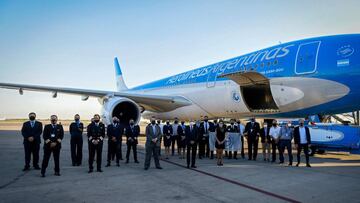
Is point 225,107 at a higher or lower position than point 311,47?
lower

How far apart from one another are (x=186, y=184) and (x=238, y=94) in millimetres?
6461

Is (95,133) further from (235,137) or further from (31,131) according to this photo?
(235,137)

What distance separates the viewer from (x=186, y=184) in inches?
237

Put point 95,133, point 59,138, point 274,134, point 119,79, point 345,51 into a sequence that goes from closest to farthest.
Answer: point 59,138, point 95,133, point 345,51, point 274,134, point 119,79

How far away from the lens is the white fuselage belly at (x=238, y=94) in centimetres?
925

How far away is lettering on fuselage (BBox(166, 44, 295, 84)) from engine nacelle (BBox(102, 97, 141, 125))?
368 centimetres

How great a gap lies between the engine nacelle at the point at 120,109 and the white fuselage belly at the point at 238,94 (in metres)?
2.91

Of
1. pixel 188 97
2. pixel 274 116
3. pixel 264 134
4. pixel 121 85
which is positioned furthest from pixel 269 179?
pixel 121 85

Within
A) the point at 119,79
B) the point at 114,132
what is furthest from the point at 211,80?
the point at 119,79

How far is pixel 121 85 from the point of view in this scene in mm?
29688

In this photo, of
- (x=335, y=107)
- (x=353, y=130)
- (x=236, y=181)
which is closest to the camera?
(x=236, y=181)

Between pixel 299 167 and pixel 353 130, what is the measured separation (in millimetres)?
3413

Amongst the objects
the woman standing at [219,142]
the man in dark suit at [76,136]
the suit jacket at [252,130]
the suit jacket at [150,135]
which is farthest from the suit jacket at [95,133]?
the suit jacket at [252,130]

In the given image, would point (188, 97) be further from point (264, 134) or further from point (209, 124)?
point (264, 134)
